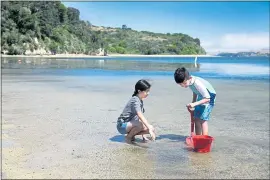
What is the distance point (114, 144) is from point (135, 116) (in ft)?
1.73

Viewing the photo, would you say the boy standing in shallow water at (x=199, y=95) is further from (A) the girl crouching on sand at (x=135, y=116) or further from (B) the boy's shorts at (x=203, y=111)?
(A) the girl crouching on sand at (x=135, y=116)

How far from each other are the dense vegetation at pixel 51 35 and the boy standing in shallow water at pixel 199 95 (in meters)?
73.1

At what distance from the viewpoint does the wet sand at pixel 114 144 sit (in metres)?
4.14

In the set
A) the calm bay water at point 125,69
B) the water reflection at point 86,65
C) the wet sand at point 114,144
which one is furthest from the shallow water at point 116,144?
the water reflection at point 86,65

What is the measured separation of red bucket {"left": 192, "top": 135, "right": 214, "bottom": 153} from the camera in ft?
15.9

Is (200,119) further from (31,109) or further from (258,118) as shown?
(31,109)

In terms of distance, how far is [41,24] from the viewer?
9331 centimetres

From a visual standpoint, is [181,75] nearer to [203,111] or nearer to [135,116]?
[203,111]

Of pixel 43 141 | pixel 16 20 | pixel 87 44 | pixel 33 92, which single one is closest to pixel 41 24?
pixel 16 20

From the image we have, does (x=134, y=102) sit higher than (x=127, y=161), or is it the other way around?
(x=134, y=102)

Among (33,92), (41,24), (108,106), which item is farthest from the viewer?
(41,24)

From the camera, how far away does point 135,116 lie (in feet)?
18.3

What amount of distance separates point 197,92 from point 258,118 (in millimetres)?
2857

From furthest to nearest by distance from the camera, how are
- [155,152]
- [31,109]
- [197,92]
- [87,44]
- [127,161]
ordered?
1. [87,44]
2. [31,109]
3. [197,92]
4. [155,152]
5. [127,161]
